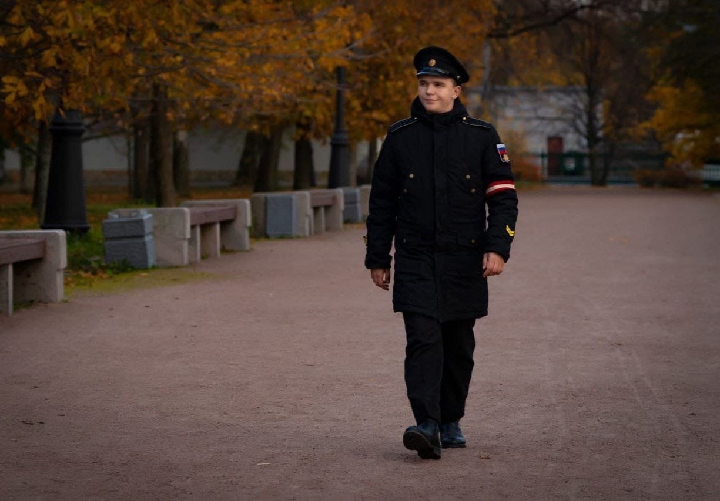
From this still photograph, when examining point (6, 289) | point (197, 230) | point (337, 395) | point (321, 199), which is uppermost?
point (321, 199)

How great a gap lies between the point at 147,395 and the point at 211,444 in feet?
5.14

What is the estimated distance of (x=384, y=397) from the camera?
857cm

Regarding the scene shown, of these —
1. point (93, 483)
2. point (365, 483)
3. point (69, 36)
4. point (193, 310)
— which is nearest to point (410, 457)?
point (365, 483)

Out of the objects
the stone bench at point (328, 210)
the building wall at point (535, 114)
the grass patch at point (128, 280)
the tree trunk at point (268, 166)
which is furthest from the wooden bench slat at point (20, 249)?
the building wall at point (535, 114)

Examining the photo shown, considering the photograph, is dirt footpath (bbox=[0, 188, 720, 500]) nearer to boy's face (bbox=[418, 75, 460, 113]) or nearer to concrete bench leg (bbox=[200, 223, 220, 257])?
boy's face (bbox=[418, 75, 460, 113])

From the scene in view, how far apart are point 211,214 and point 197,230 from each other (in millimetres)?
611

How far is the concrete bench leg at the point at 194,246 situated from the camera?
1859 centimetres

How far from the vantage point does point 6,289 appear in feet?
40.8

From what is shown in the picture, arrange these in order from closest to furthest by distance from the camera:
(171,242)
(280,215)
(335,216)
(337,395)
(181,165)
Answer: (337,395) < (171,242) < (280,215) < (335,216) < (181,165)

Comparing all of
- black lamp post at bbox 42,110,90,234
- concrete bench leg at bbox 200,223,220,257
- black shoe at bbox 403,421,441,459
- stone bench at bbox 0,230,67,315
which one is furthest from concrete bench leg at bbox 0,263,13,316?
black lamp post at bbox 42,110,90,234

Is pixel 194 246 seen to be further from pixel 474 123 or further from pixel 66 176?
pixel 474 123

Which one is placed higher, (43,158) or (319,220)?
(43,158)

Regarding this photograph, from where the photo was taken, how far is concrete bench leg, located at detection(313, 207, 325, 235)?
26.7 m

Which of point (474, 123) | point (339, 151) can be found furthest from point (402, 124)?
point (339, 151)
